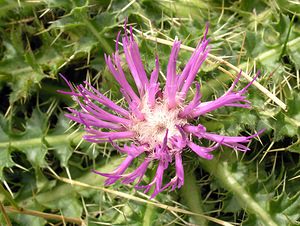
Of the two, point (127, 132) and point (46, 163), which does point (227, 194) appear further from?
point (46, 163)

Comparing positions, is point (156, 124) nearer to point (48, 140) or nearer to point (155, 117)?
point (155, 117)

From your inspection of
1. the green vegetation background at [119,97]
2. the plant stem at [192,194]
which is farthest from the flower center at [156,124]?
the plant stem at [192,194]

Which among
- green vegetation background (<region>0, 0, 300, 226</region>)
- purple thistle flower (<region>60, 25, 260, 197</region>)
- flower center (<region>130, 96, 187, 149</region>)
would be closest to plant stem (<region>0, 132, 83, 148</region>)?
green vegetation background (<region>0, 0, 300, 226</region>)

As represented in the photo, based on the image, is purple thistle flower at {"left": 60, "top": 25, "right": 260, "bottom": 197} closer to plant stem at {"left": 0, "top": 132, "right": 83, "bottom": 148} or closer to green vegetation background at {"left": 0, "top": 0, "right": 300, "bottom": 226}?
green vegetation background at {"left": 0, "top": 0, "right": 300, "bottom": 226}

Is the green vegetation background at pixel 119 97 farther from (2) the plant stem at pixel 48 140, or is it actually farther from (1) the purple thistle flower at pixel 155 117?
(1) the purple thistle flower at pixel 155 117

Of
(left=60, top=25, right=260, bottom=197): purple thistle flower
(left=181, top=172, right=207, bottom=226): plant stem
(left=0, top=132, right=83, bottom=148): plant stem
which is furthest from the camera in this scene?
(left=0, top=132, right=83, bottom=148): plant stem

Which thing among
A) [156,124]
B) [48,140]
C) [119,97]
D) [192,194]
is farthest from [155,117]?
[48,140]

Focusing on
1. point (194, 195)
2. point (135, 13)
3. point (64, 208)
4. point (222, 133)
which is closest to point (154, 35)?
point (135, 13)
